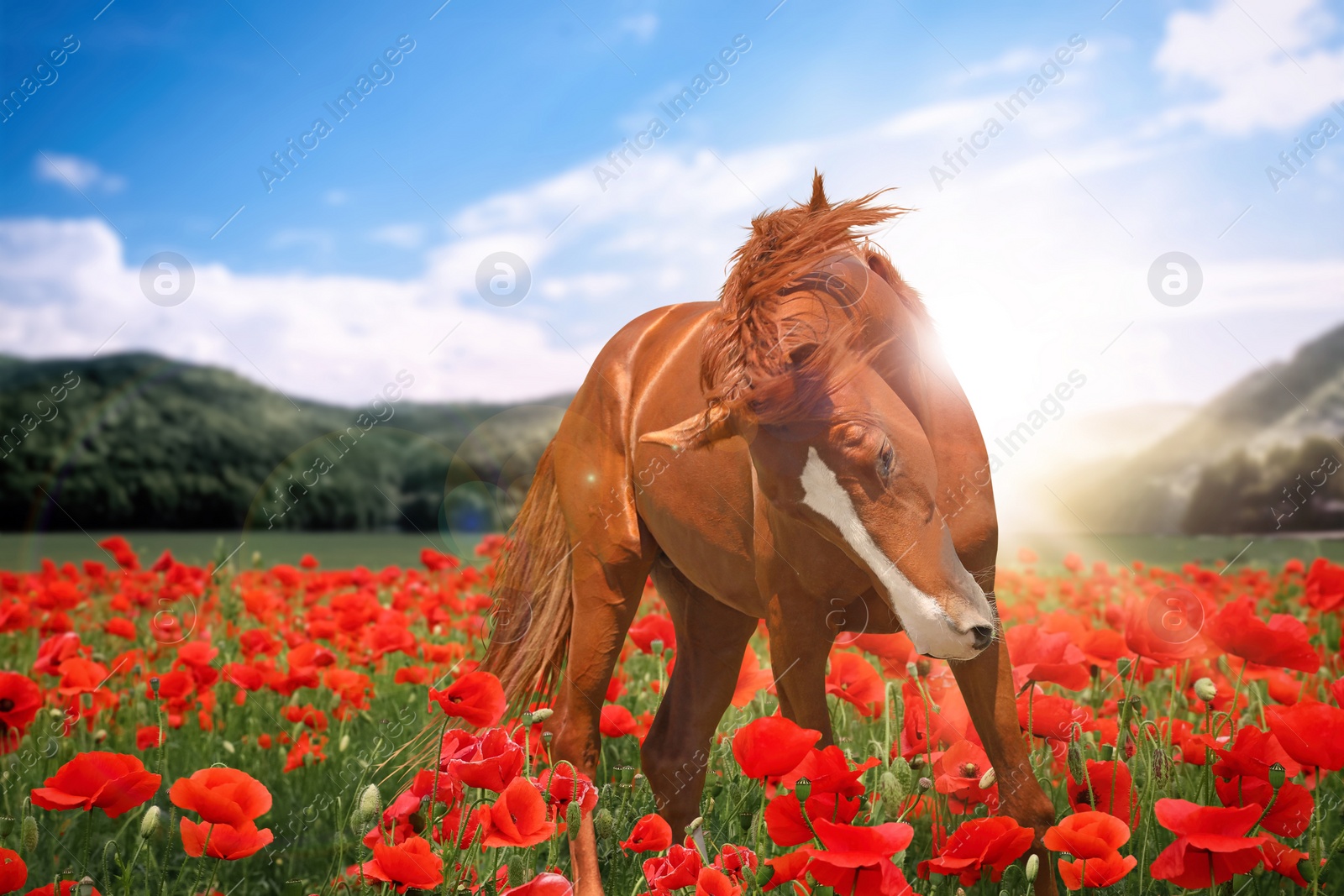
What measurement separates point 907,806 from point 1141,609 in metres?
0.74

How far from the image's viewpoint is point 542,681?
9.59 feet

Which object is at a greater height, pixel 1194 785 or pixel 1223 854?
pixel 1223 854

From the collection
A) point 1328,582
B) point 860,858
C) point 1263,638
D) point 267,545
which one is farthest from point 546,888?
point 267,545

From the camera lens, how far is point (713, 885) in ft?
4.38

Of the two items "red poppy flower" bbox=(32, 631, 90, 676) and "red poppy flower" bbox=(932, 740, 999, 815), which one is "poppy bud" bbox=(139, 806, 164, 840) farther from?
"red poppy flower" bbox=(32, 631, 90, 676)

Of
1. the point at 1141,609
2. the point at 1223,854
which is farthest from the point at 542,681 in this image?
the point at 1223,854

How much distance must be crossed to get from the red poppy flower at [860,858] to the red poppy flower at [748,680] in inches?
51.7

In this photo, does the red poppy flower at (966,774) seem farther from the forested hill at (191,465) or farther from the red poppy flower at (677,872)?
the forested hill at (191,465)

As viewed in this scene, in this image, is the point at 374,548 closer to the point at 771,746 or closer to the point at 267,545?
the point at 267,545

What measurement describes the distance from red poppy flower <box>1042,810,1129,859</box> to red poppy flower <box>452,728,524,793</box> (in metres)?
0.91

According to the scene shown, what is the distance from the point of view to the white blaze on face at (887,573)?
1.56 meters

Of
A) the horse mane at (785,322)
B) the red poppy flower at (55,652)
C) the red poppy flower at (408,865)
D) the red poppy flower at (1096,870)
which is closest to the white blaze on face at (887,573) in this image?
the horse mane at (785,322)

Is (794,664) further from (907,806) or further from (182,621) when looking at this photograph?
(182,621)

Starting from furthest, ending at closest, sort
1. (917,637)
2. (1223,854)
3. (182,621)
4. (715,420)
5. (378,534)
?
(378,534) < (182,621) < (715,420) < (917,637) < (1223,854)
